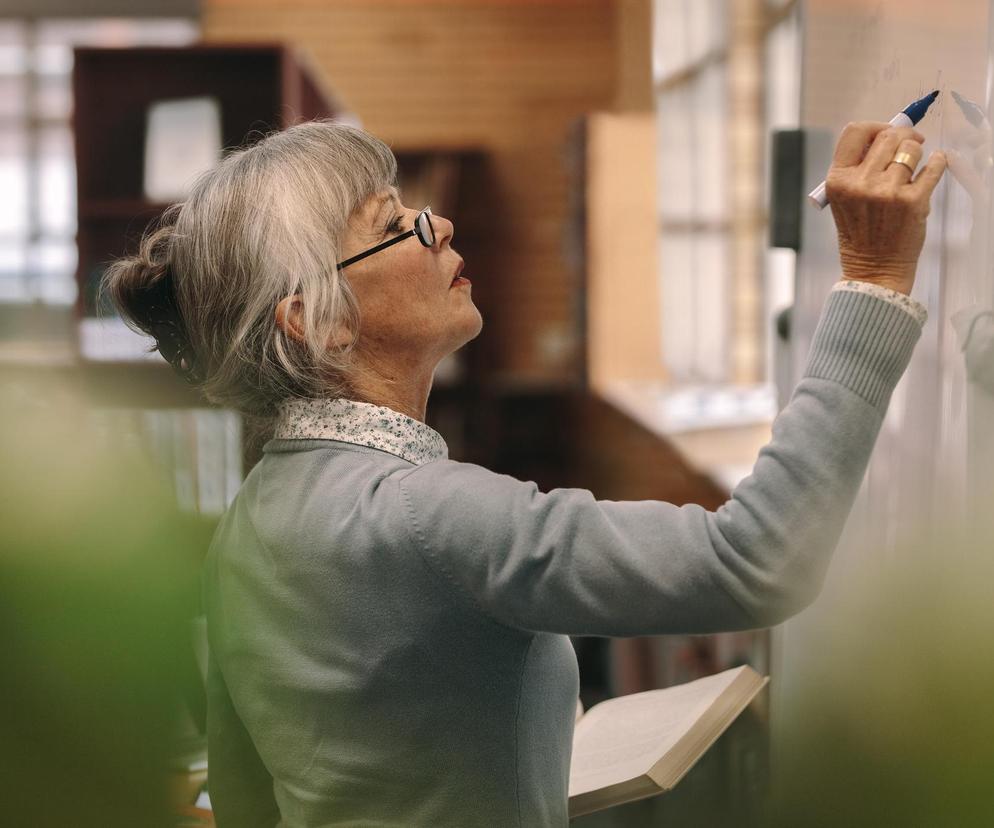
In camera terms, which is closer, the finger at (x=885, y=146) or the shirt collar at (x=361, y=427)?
the finger at (x=885, y=146)

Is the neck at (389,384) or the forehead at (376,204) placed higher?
the forehead at (376,204)

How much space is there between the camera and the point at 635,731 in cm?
91

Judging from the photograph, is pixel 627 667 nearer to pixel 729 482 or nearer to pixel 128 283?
pixel 729 482

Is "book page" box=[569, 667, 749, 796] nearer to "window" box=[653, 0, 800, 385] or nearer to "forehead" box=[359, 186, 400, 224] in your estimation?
"forehead" box=[359, 186, 400, 224]

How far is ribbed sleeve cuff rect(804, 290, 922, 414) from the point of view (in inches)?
24.8

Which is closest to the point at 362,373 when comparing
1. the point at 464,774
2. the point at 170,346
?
the point at 170,346

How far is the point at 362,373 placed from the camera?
86cm

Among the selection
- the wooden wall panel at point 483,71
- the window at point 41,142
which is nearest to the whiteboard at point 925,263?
the wooden wall panel at point 483,71

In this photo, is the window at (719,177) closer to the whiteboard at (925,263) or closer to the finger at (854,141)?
the whiteboard at (925,263)

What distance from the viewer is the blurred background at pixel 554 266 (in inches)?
13.5

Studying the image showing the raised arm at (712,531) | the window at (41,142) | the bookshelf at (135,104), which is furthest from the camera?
the window at (41,142)

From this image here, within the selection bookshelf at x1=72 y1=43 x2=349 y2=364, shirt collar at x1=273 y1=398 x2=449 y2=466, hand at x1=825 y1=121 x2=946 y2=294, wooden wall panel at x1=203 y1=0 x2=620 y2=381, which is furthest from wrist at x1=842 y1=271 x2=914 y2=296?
wooden wall panel at x1=203 y1=0 x2=620 y2=381

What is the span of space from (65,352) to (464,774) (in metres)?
6.28

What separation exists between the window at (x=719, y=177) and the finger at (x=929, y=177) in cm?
304
